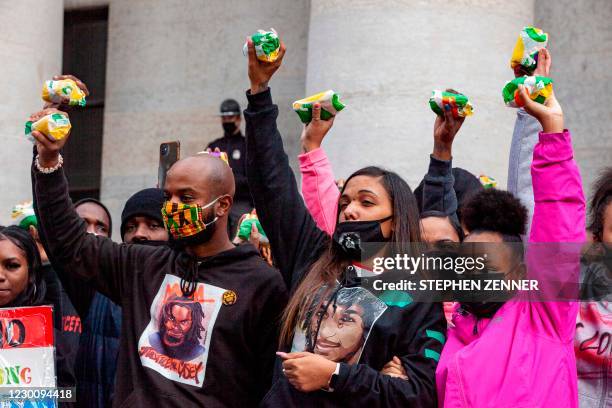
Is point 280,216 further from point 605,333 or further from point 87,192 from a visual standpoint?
point 87,192

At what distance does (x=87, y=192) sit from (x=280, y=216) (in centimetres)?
787

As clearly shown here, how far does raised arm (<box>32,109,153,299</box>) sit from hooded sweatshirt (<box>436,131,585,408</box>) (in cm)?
163

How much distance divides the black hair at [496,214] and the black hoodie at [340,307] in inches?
15.4

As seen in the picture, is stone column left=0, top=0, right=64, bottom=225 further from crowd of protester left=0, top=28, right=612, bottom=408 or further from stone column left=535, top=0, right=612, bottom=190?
crowd of protester left=0, top=28, right=612, bottom=408

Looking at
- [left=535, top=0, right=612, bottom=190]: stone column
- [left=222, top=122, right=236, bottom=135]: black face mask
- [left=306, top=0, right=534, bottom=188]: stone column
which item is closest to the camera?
[left=306, top=0, right=534, bottom=188]: stone column

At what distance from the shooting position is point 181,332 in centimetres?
539

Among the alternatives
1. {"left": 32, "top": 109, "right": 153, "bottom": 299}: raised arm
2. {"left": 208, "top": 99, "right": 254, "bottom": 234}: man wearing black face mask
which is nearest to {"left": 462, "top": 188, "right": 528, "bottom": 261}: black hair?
{"left": 32, "top": 109, "right": 153, "bottom": 299}: raised arm

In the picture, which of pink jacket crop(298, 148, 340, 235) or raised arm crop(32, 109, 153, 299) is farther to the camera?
pink jacket crop(298, 148, 340, 235)

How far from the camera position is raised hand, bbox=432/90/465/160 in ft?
19.7

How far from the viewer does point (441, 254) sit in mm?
5328

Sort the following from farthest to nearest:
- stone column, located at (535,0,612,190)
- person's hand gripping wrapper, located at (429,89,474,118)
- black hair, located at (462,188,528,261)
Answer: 1. stone column, located at (535,0,612,190)
2. person's hand gripping wrapper, located at (429,89,474,118)
3. black hair, located at (462,188,528,261)

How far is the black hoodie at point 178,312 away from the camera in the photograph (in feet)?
17.5

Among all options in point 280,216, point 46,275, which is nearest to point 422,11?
point 46,275

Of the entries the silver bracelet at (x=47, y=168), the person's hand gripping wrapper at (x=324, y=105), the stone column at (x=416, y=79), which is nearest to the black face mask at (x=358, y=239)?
the person's hand gripping wrapper at (x=324, y=105)
